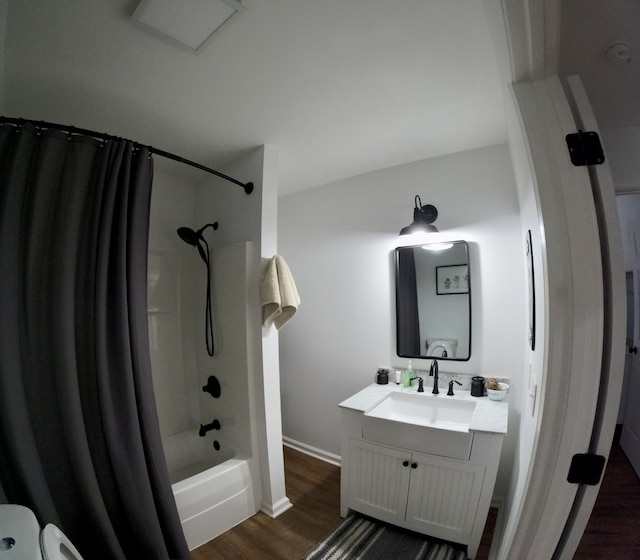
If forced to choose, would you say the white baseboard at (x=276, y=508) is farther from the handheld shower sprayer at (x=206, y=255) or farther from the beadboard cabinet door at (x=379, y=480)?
the handheld shower sprayer at (x=206, y=255)

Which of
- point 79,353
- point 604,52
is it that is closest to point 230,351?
point 79,353

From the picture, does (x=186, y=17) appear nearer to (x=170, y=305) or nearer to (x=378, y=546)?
(x=170, y=305)

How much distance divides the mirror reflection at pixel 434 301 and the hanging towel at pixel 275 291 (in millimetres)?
895

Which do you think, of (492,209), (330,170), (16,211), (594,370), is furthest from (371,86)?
(16,211)

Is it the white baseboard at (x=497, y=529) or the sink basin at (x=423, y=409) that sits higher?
the sink basin at (x=423, y=409)

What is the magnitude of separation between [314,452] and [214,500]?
104 centimetres

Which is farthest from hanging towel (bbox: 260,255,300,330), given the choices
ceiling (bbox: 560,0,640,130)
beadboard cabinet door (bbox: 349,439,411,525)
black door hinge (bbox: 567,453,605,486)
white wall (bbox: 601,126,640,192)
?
white wall (bbox: 601,126,640,192)

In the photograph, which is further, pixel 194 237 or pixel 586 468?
pixel 194 237

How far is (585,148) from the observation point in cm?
61

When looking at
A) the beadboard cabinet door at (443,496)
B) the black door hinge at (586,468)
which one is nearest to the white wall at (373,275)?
the beadboard cabinet door at (443,496)

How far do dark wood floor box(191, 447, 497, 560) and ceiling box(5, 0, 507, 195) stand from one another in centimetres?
243

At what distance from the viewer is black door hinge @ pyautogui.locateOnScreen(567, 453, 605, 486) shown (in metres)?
0.59

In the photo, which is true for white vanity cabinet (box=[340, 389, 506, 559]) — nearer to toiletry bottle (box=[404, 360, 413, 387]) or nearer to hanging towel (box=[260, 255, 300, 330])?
toiletry bottle (box=[404, 360, 413, 387])

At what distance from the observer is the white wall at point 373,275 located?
1760mm
